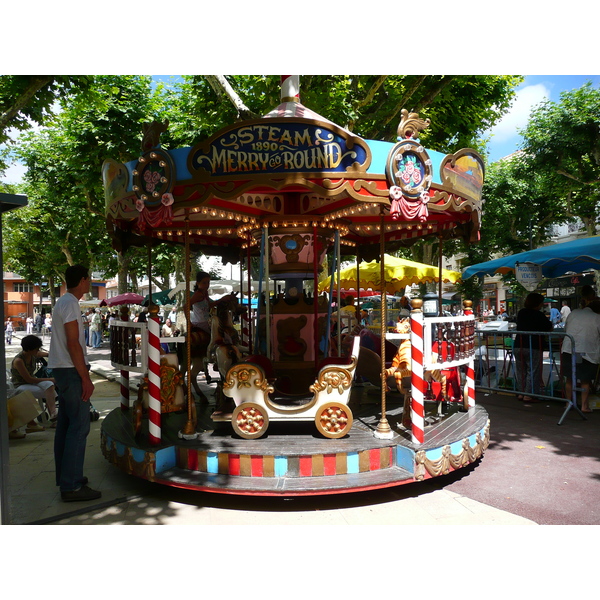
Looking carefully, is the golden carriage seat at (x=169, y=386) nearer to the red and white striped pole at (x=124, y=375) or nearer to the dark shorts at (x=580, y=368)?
the red and white striped pole at (x=124, y=375)

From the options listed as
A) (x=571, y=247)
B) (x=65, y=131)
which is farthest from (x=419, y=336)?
(x=65, y=131)

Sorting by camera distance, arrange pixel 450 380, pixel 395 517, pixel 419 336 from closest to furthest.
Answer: pixel 395 517, pixel 419 336, pixel 450 380

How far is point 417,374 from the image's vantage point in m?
4.56

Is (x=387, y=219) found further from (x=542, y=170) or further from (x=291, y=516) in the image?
(x=542, y=170)

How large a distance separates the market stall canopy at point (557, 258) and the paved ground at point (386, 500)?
165 inches

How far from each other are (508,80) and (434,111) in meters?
2.94

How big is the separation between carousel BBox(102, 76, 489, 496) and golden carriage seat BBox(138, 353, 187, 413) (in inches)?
0.6

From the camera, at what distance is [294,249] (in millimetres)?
6316

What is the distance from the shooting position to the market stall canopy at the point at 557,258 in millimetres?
8531

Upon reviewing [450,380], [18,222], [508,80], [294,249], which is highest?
[508,80]

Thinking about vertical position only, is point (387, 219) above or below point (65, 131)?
below

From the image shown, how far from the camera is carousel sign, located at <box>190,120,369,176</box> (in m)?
4.00

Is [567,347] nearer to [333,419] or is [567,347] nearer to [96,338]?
[333,419]

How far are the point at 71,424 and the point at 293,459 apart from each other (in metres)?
2.06
